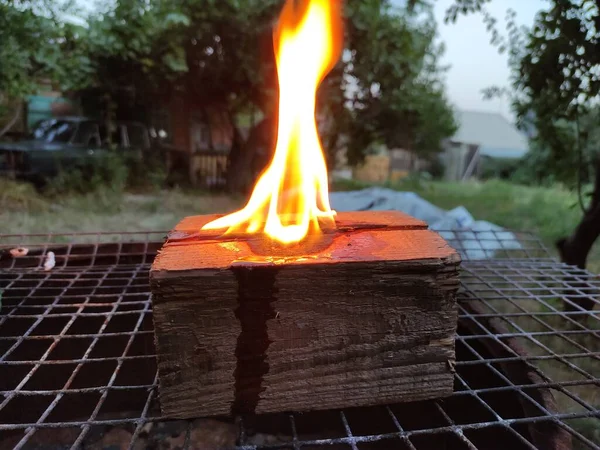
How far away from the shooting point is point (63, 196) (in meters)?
6.14

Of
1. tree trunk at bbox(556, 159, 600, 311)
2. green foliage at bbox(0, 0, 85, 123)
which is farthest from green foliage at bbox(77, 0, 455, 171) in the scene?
tree trunk at bbox(556, 159, 600, 311)

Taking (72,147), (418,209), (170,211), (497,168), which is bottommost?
(497,168)

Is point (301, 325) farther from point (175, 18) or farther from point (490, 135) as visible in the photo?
point (490, 135)

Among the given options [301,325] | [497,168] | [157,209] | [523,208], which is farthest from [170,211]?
[497,168]

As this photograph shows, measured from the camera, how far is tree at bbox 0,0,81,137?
13.9 ft

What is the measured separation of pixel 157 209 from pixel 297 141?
210 inches

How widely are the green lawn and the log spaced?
282cm

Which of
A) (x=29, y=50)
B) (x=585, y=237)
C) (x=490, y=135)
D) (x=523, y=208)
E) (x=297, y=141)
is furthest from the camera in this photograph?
(x=490, y=135)

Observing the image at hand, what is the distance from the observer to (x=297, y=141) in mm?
1539

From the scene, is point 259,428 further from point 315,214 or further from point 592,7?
point 592,7

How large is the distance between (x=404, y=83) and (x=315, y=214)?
8.29m

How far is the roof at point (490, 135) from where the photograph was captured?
2145cm

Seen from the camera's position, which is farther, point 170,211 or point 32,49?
point 170,211

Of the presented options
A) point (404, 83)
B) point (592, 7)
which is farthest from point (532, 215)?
point (592, 7)
